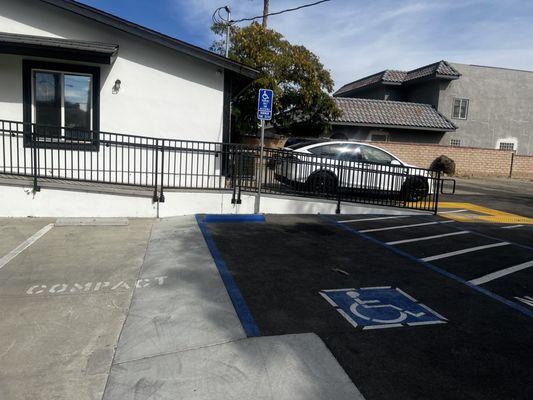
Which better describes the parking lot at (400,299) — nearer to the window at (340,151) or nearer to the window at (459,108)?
the window at (340,151)

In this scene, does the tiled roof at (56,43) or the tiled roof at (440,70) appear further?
the tiled roof at (440,70)

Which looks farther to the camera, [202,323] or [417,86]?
[417,86]

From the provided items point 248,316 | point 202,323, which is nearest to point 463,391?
point 248,316

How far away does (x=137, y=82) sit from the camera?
405 inches

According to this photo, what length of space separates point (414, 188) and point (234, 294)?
7.90 metres

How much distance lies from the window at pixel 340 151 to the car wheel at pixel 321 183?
1075 millimetres

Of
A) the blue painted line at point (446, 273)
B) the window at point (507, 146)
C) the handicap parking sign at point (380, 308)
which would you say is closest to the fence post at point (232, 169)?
the blue painted line at point (446, 273)

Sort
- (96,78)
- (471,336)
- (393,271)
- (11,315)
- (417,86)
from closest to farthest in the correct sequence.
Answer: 1. (471,336)
2. (11,315)
3. (393,271)
4. (96,78)
5. (417,86)

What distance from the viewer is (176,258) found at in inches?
239

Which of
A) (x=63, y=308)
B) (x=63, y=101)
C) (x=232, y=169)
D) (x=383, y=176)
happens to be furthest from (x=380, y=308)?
(x=63, y=101)

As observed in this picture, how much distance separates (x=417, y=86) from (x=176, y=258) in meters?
28.9

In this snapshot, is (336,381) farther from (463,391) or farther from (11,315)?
(11,315)

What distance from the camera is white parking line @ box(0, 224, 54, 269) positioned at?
228 inches

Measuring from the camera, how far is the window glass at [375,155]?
11.8 m
